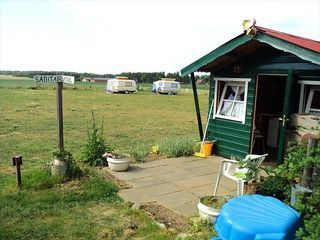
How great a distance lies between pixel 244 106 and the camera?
7730 mm

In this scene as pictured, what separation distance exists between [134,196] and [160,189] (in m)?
0.56

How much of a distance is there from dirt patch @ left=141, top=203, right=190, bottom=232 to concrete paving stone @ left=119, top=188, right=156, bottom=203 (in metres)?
0.23

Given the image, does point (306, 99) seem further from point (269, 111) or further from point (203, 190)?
point (203, 190)

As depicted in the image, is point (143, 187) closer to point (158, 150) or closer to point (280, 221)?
point (158, 150)

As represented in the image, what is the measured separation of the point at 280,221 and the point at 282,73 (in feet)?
14.6

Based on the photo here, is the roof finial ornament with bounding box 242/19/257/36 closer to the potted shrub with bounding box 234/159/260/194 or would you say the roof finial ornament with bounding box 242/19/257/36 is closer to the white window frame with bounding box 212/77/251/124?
the white window frame with bounding box 212/77/251/124

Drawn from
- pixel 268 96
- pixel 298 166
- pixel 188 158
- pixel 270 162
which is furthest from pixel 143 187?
pixel 268 96

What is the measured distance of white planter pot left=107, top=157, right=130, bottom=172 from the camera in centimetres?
655

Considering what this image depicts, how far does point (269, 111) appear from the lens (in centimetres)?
922

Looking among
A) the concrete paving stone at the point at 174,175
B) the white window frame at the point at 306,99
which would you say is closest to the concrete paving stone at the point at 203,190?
the concrete paving stone at the point at 174,175

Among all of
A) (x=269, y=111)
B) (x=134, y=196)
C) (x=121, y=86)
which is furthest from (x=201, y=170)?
(x=121, y=86)

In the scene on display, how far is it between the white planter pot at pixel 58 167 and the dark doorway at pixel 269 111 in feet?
16.8

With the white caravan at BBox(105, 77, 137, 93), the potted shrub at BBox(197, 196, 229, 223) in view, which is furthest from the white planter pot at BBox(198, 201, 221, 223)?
the white caravan at BBox(105, 77, 137, 93)

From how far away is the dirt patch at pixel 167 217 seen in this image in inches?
173
